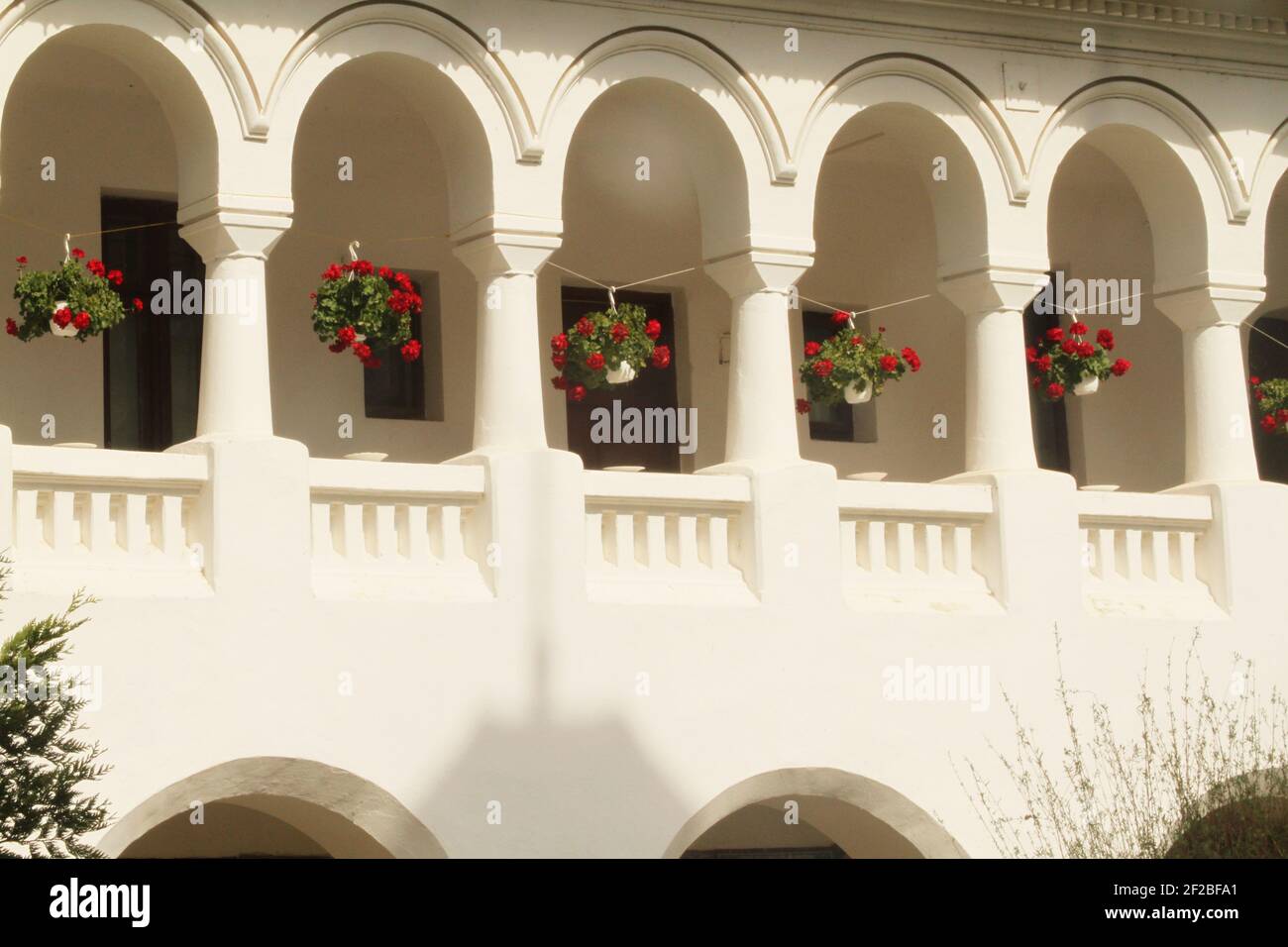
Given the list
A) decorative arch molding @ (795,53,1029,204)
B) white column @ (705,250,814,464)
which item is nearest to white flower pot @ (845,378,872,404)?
white column @ (705,250,814,464)

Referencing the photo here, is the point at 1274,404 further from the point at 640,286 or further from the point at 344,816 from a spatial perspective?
the point at 344,816

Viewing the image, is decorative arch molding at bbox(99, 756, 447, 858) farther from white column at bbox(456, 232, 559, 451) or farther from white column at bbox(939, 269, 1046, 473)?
white column at bbox(939, 269, 1046, 473)

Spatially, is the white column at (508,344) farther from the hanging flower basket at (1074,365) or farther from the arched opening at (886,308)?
the arched opening at (886,308)

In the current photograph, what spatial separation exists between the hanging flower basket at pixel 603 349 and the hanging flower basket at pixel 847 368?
4.03ft

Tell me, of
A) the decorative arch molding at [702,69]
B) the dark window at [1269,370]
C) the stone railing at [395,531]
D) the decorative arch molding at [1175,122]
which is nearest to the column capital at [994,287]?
the decorative arch molding at [1175,122]

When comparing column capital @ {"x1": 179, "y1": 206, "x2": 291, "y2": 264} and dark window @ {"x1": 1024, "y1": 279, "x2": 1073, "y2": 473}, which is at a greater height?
column capital @ {"x1": 179, "y1": 206, "x2": 291, "y2": 264}

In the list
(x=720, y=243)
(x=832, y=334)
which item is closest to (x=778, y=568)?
(x=720, y=243)

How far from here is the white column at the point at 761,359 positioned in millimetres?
15742

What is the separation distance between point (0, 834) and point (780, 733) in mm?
6400

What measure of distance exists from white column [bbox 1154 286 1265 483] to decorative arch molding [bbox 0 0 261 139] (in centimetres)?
653

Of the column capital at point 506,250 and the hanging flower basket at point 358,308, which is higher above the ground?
the column capital at point 506,250

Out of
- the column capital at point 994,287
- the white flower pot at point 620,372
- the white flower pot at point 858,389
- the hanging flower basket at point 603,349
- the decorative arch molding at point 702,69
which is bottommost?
the white flower pot at point 858,389

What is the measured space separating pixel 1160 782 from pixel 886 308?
195 inches

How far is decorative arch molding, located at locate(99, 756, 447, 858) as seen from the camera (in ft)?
44.7
